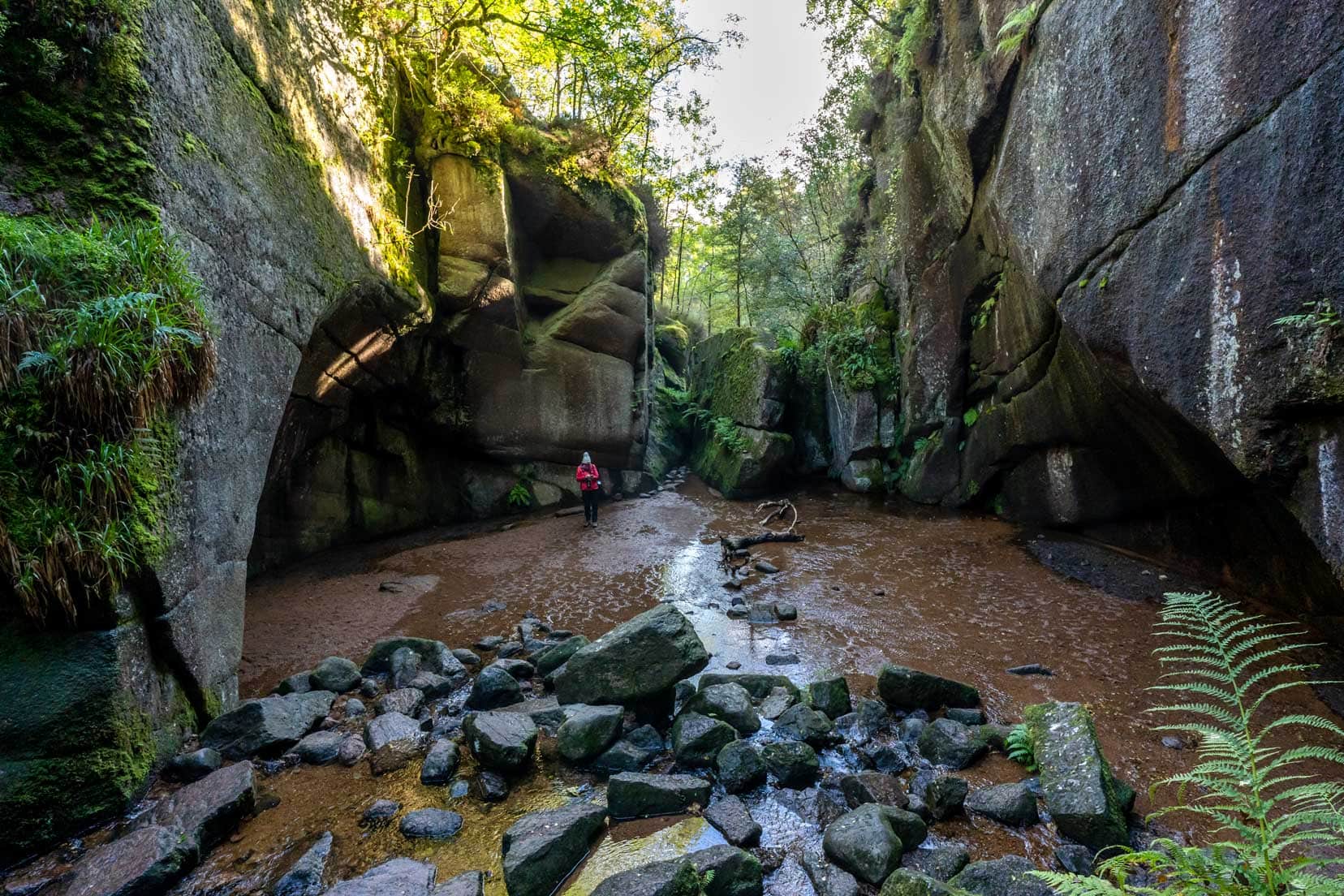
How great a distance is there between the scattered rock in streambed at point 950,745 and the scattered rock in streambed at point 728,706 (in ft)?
4.42

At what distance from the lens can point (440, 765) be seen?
4.38m

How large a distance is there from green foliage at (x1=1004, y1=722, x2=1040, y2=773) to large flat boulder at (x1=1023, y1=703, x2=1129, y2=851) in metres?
0.05

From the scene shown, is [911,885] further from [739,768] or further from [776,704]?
[776,704]

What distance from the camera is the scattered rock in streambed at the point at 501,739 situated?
4.34 metres

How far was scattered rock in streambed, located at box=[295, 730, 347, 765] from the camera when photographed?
463 centimetres

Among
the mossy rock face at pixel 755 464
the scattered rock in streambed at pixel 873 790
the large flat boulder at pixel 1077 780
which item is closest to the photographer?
the large flat boulder at pixel 1077 780

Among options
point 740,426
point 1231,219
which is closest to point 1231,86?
point 1231,219

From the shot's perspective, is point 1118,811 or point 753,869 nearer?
point 753,869

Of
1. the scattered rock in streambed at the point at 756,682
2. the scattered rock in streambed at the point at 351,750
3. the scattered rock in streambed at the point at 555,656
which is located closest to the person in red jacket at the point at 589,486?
the scattered rock in streambed at the point at 555,656

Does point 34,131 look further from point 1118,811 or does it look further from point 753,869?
point 1118,811

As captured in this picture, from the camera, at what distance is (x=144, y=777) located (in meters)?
4.07

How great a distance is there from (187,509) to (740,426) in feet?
47.3

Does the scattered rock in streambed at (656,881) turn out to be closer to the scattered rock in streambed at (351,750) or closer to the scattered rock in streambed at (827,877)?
the scattered rock in streambed at (827,877)

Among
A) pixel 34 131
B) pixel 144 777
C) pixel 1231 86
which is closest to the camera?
pixel 144 777
